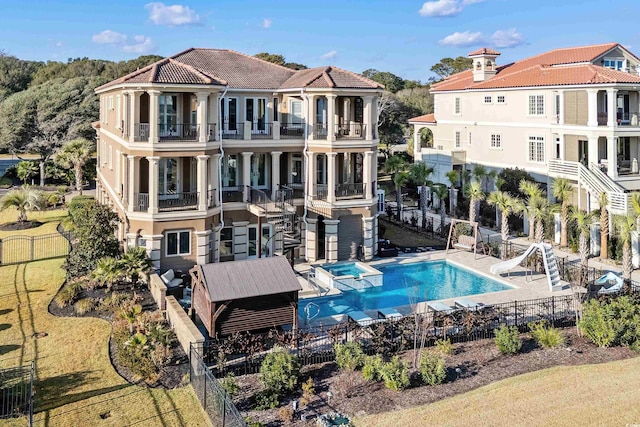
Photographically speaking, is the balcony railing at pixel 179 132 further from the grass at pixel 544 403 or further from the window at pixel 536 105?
the window at pixel 536 105

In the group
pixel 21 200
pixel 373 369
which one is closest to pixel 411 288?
pixel 373 369

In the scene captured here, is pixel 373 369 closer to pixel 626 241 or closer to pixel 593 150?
pixel 626 241

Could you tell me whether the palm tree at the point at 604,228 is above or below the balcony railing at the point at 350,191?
below

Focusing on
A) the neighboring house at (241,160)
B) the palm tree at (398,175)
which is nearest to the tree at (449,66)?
the palm tree at (398,175)

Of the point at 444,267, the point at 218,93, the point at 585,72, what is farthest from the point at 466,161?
the point at 218,93

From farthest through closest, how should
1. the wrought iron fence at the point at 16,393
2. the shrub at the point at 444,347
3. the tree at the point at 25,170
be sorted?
the tree at the point at 25,170 < the shrub at the point at 444,347 < the wrought iron fence at the point at 16,393

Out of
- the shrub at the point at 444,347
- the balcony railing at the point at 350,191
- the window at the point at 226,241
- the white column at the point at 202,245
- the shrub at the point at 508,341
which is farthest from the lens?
A: the balcony railing at the point at 350,191

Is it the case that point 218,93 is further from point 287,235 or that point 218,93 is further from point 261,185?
point 287,235

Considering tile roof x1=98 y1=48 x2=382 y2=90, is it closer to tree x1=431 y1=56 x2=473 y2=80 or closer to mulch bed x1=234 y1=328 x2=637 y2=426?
mulch bed x1=234 y1=328 x2=637 y2=426
